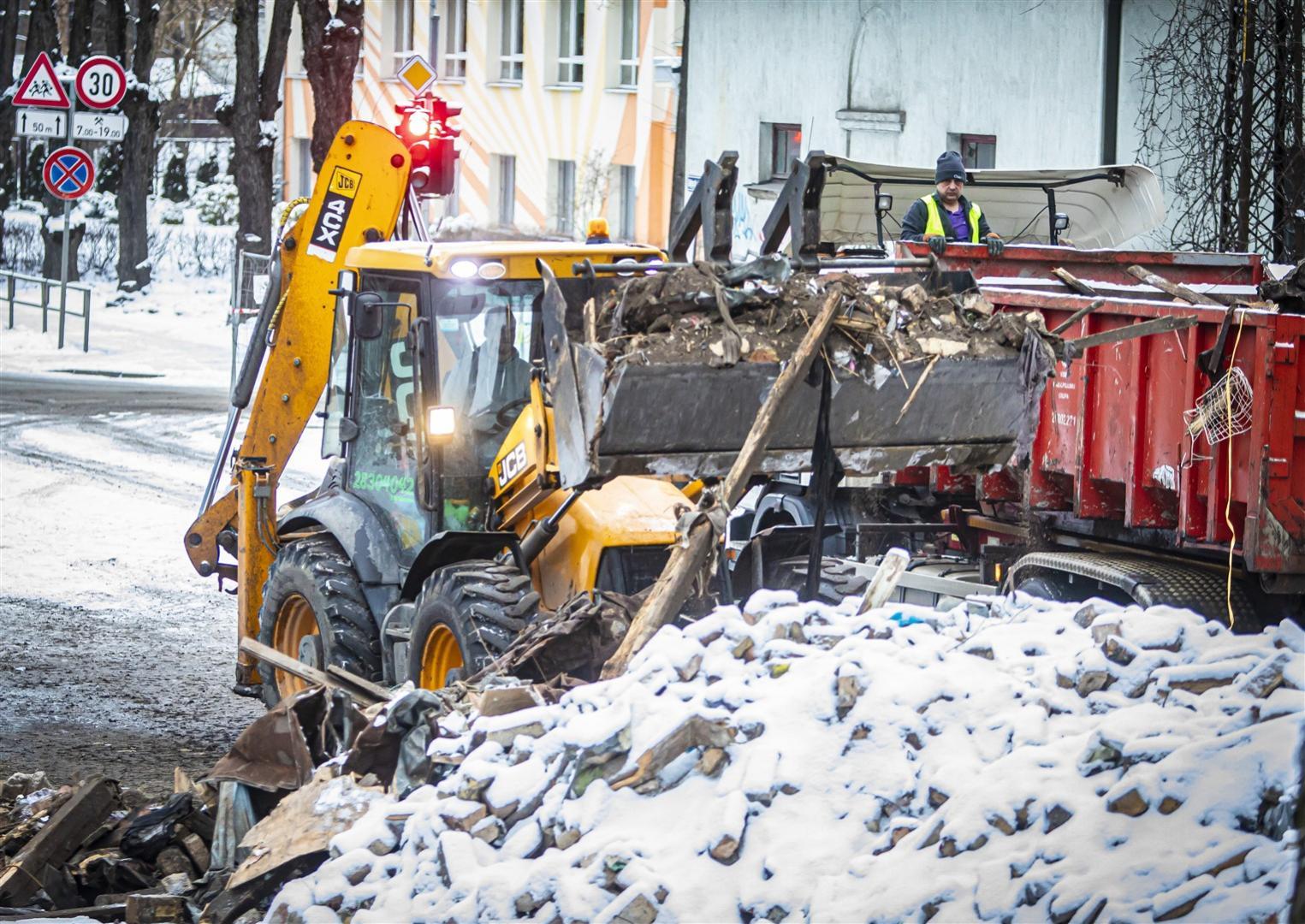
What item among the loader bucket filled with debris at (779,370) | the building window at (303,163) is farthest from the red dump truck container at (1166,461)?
the building window at (303,163)

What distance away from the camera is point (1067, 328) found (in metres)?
8.42

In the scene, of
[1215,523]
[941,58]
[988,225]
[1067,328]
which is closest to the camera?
[1215,523]

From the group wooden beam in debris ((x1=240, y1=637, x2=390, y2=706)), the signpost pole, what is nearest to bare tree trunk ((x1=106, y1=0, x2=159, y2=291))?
the signpost pole

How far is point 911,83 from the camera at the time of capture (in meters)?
21.1

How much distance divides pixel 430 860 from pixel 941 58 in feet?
54.8

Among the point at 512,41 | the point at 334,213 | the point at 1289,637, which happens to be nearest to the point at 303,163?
the point at 512,41

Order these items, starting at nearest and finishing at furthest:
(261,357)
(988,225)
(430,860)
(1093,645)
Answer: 1. (430,860)
2. (1093,645)
3. (261,357)
4. (988,225)

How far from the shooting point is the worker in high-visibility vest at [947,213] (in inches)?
438

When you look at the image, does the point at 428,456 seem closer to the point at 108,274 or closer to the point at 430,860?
the point at 430,860

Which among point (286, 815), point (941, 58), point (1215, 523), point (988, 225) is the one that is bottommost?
point (286, 815)

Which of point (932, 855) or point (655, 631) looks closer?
point (932, 855)

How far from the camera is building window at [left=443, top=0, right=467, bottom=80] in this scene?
34.6 metres

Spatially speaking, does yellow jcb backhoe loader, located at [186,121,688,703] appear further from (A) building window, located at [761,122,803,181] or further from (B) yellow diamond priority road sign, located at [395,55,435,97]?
(A) building window, located at [761,122,803,181]

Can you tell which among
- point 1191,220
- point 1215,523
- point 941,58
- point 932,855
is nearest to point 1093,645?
point 932,855
